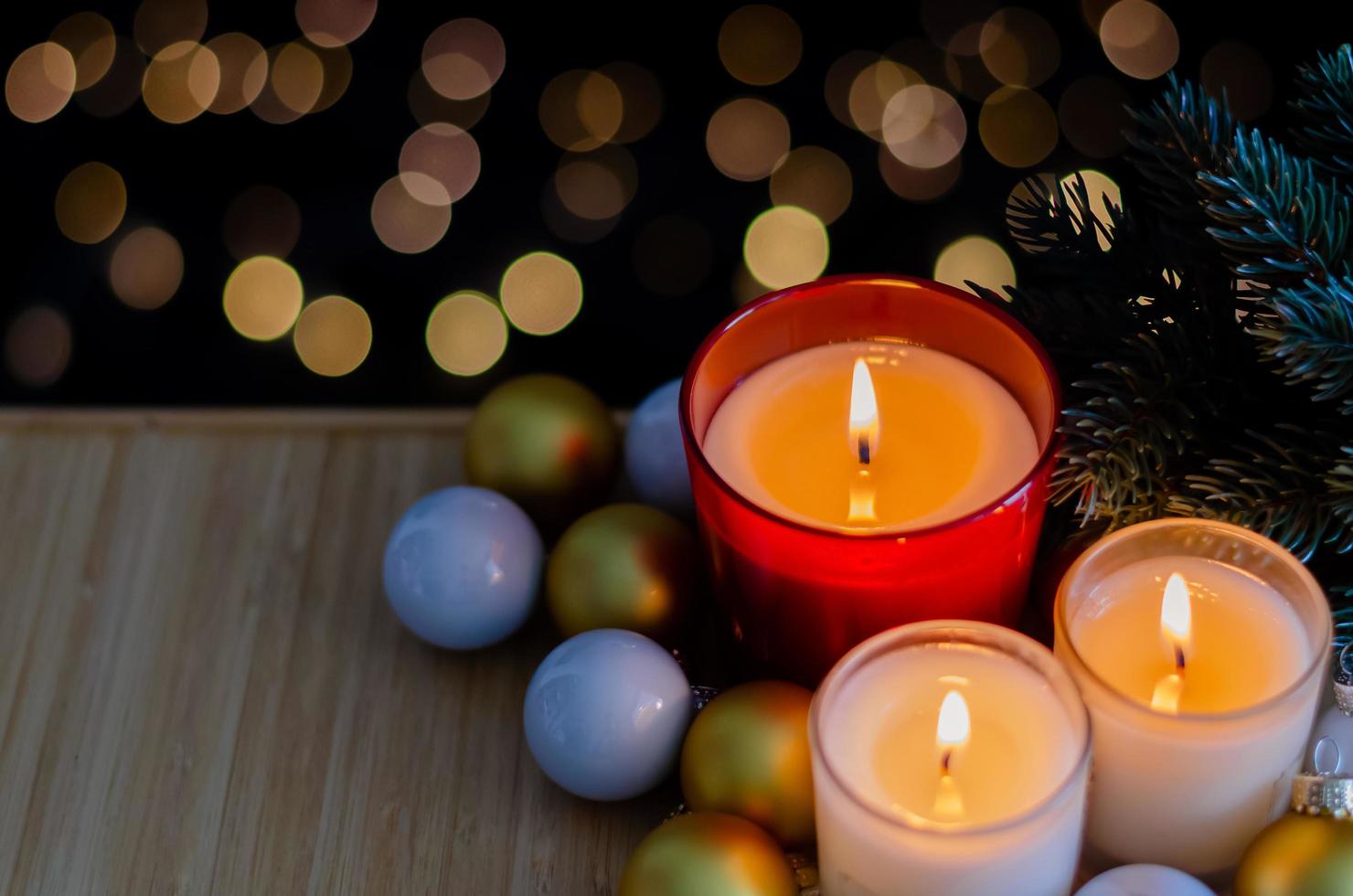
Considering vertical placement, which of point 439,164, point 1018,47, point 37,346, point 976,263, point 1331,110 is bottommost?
point 37,346

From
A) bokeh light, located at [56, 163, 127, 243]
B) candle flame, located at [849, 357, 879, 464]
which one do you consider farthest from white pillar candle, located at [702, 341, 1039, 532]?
bokeh light, located at [56, 163, 127, 243]

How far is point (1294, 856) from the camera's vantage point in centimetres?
57

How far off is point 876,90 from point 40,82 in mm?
748

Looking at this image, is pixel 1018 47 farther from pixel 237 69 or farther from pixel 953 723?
pixel 953 723

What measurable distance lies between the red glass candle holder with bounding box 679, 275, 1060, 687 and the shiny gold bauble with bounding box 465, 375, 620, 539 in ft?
0.37

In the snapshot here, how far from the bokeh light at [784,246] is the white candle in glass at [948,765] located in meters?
0.69

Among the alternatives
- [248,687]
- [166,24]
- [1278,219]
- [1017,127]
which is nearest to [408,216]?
[166,24]

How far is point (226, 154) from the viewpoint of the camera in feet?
4.49

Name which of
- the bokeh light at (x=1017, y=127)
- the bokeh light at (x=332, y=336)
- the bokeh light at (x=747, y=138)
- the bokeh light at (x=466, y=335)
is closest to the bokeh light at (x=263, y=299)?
the bokeh light at (x=332, y=336)

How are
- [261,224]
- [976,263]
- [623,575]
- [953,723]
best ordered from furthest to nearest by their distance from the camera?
[261,224] < [976,263] < [623,575] < [953,723]

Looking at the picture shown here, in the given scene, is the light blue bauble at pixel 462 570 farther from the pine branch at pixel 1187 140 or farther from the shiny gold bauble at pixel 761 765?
the pine branch at pixel 1187 140

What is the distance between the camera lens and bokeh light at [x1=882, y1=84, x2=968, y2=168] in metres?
1.31

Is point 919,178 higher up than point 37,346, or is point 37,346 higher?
point 919,178

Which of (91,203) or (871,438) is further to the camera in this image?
(91,203)
